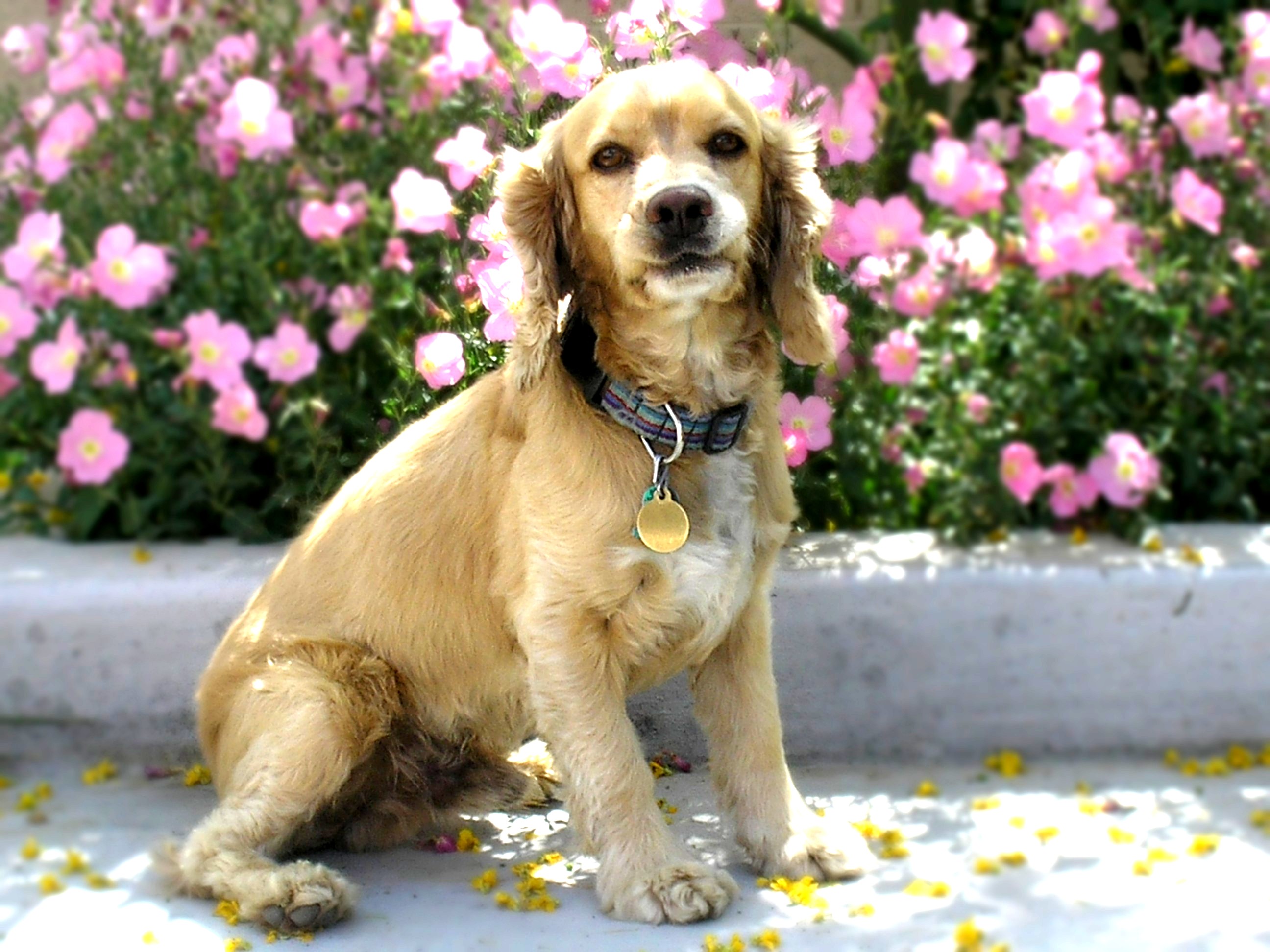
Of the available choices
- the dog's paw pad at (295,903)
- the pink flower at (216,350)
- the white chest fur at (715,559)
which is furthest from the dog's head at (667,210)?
the pink flower at (216,350)

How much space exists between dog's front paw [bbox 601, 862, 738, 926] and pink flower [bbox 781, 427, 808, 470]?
1261 millimetres

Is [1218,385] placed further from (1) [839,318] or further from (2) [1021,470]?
(1) [839,318]

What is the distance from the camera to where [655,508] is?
2531mm

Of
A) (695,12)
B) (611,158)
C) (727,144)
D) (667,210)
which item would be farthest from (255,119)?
(667,210)

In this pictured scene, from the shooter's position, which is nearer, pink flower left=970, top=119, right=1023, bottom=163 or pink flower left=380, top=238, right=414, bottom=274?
pink flower left=380, top=238, right=414, bottom=274

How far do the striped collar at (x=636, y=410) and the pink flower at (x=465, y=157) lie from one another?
A: 0.79m

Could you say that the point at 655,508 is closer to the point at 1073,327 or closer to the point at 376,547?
the point at 376,547

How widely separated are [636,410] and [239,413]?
140 centimetres

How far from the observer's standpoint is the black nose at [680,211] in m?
2.34

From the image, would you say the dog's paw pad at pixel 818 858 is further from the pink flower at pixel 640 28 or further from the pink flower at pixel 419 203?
the pink flower at pixel 640 28

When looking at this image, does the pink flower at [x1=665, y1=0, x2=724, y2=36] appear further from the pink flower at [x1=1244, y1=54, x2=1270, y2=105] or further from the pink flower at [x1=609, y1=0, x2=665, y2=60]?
the pink flower at [x1=1244, y1=54, x2=1270, y2=105]

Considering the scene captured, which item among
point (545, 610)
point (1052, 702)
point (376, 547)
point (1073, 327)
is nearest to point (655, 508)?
point (545, 610)

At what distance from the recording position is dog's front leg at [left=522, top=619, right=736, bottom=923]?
254 cm

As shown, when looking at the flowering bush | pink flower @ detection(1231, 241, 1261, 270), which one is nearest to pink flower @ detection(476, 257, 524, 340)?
the flowering bush
